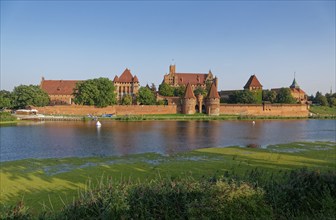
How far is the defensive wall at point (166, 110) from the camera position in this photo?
227ft

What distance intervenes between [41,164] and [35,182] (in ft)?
14.3

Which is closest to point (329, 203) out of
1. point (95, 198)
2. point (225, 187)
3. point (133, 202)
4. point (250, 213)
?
point (250, 213)

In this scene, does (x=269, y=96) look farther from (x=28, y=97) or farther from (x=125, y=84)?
(x=28, y=97)

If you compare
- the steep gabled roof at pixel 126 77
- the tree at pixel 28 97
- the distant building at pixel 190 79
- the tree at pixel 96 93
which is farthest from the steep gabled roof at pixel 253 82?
the tree at pixel 28 97

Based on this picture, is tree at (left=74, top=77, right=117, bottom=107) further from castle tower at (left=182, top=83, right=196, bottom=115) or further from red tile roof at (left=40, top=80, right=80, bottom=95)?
red tile roof at (left=40, top=80, right=80, bottom=95)

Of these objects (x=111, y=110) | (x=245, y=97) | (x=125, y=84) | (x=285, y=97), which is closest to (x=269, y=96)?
(x=285, y=97)

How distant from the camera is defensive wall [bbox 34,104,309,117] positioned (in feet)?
227

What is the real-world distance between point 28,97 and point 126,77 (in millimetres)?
28660

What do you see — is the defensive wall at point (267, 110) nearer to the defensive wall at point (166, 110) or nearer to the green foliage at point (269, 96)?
the defensive wall at point (166, 110)

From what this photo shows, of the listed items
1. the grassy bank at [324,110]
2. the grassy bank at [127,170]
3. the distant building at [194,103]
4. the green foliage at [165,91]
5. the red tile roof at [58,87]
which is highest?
the red tile roof at [58,87]

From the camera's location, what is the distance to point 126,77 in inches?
3531

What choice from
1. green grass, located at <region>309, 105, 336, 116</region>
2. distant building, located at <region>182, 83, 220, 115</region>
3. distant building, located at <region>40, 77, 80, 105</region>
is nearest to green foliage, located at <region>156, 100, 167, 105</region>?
distant building, located at <region>182, 83, 220, 115</region>

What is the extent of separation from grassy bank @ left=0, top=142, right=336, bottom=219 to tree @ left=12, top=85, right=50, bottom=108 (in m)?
56.3

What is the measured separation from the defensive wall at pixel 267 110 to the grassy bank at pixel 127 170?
55160 mm
